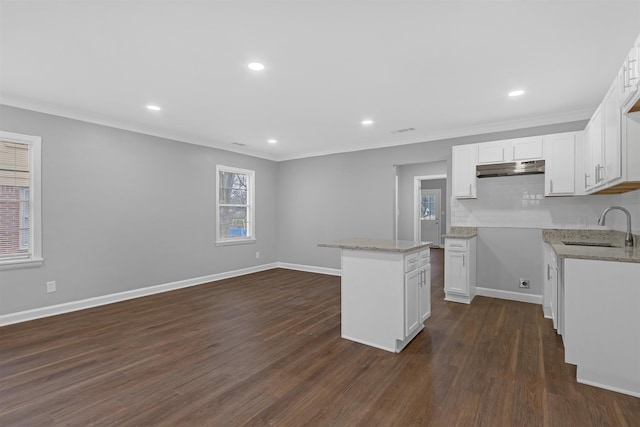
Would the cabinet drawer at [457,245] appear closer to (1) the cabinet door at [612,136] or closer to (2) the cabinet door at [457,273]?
(2) the cabinet door at [457,273]

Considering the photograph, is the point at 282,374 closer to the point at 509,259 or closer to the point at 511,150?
the point at 509,259

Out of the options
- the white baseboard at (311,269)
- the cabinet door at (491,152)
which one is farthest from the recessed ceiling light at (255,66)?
the white baseboard at (311,269)

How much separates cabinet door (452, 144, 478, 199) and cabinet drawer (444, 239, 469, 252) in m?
0.71

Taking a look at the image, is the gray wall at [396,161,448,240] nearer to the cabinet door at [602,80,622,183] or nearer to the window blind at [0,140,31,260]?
the cabinet door at [602,80,622,183]

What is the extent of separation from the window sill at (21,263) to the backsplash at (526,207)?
5.80m

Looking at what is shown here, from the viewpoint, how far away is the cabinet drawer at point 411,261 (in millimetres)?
2850

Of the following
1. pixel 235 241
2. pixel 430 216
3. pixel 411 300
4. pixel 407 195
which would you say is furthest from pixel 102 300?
pixel 430 216

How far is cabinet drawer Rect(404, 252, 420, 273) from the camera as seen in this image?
2.85 meters

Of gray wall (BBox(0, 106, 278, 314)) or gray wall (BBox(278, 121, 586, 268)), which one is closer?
gray wall (BBox(0, 106, 278, 314))

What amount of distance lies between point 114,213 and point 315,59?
373cm

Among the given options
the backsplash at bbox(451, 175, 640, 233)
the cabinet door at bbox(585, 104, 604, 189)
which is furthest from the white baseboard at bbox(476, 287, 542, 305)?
the cabinet door at bbox(585, 104, 604, 189)

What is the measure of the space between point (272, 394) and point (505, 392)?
167 centimetres

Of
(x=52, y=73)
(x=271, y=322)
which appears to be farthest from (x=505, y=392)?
(x=52, y=73)

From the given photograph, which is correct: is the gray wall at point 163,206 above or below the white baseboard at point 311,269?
above
